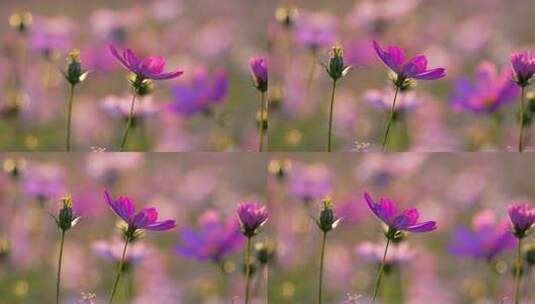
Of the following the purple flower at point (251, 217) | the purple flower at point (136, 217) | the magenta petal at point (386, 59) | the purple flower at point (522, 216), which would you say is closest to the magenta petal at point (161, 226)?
the purple flower at point (136, 217)

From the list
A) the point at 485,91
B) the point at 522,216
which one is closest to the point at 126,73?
the point at 485,91

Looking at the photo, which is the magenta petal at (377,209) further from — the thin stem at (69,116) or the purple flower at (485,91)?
the thin stem at (69,116)

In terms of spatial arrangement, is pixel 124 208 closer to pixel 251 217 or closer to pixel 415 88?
pixel 251 217

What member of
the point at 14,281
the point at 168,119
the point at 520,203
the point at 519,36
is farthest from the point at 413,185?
the point at 14,281

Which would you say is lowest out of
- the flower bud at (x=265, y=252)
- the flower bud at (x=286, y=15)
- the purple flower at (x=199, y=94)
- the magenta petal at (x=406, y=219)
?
the flower bud at (x=265, y=252)

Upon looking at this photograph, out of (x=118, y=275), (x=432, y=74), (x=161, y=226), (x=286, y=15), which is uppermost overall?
(x=286, y=15)

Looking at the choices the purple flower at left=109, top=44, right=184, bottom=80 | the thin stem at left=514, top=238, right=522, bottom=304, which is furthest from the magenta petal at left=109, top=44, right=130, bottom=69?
the thin stem at left=514, top=238, right=522, bottom=304

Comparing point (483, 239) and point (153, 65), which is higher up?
point (153, 65)
